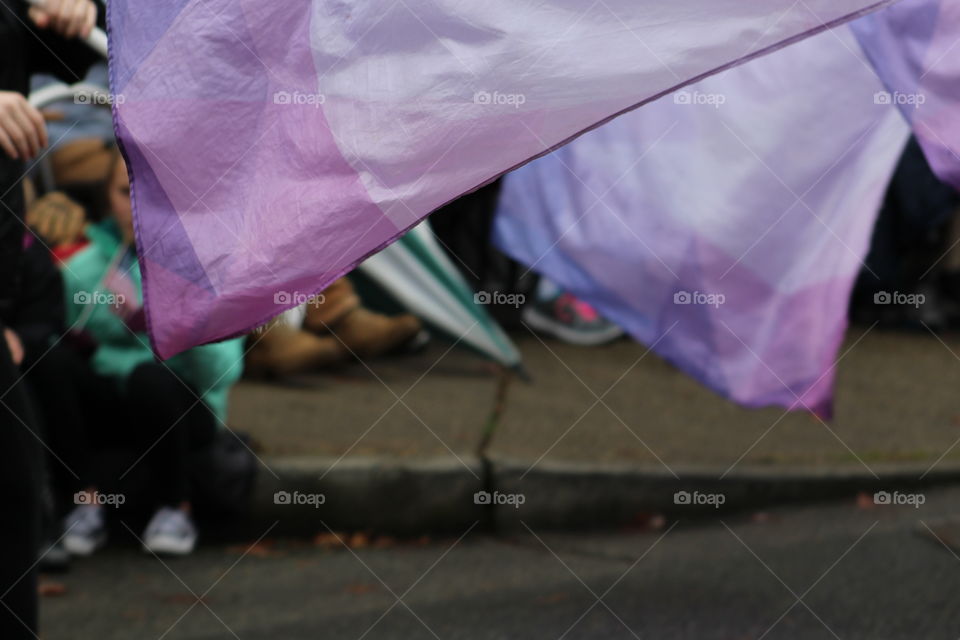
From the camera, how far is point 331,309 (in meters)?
6.47

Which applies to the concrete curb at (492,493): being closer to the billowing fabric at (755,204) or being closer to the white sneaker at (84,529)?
the white sneaker at (84,529)

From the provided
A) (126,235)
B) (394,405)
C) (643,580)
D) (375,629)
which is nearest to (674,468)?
(643,580)

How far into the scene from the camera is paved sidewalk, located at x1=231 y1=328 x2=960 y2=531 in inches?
196

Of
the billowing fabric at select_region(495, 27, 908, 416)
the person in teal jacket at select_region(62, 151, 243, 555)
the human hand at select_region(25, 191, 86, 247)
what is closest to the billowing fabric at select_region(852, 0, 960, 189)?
the billowing fabric at select_region(495, 27, 908, 416)

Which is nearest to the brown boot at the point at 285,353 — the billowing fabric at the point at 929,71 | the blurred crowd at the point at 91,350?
the blurred crowd at the point at 91,350

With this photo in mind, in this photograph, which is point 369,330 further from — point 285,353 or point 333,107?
point 333,107

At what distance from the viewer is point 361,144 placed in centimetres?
Result: 230

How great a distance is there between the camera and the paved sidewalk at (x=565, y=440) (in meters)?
4.97

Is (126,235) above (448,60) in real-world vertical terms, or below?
below

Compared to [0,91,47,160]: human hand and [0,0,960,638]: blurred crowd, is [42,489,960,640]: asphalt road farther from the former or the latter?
[0,91,47,160]: human hand

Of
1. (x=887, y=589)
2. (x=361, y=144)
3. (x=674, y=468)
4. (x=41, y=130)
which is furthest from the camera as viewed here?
(x=674, y=468)

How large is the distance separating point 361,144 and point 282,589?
2399 millimetres

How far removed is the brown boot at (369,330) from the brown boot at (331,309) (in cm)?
6

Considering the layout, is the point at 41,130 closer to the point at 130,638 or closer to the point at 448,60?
the point at 448,60
